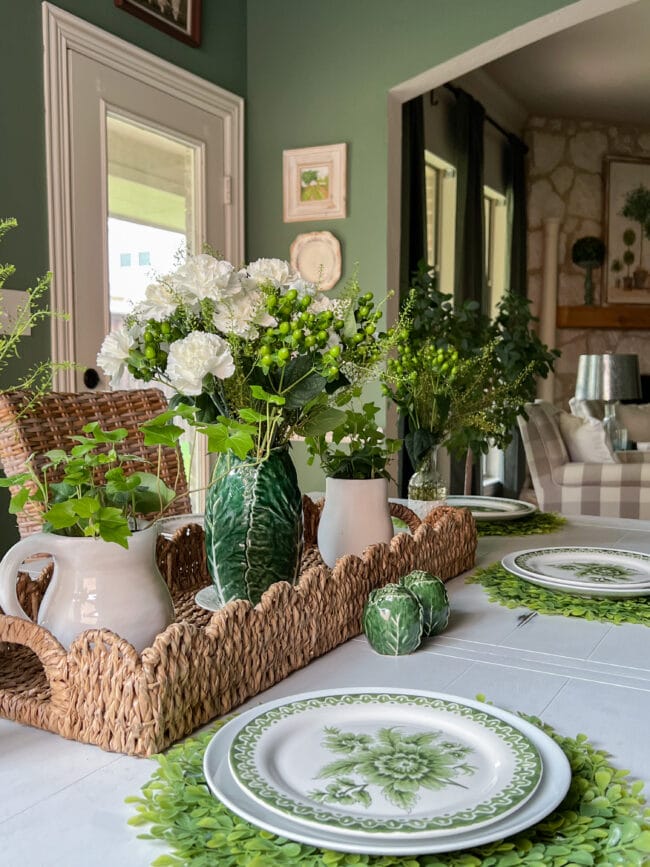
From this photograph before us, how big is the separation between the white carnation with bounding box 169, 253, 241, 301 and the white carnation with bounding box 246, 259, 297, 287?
0.12 ft

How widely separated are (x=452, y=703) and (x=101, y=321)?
2.50 meters

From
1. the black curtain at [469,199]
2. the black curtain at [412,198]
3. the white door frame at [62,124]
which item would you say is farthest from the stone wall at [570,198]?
the white door frame at [62,124]

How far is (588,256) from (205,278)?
678 cm

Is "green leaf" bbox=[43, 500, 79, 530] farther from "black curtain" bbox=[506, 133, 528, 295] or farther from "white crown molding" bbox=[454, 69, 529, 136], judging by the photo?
"black curtain" bbox=[506, 133, 528, 295]


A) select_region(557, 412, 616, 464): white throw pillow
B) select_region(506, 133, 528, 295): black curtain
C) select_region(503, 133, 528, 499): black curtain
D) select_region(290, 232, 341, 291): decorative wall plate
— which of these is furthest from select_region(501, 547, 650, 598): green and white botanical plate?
select_region(506, 133, 528, 295): black curtain

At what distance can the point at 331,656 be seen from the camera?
890 mm

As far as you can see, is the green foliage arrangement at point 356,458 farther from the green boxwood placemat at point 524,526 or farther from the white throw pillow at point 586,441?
the white throw pillow at point 586,441

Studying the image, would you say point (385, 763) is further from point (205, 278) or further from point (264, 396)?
point (205, 278)

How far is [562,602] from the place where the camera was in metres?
1.09

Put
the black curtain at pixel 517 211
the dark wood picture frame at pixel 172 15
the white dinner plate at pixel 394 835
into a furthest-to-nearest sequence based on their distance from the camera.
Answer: the black curtain at pixel 517 211 → the dark wood picture frame at pixel 172 15 → the white dinner plate at pixel 394 835

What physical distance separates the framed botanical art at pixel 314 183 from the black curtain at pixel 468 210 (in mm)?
2102

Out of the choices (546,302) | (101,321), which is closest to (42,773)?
(101,321)

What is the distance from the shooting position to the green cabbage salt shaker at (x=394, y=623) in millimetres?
875

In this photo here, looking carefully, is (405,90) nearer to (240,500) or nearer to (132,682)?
(240,500)
